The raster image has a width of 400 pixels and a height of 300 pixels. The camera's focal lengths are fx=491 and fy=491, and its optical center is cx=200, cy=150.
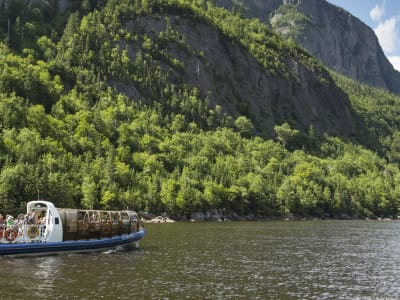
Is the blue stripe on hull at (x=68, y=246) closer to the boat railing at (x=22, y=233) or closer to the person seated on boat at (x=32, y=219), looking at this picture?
the boat railing at (x=22, y=233)

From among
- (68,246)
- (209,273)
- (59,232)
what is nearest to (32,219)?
(59,232)

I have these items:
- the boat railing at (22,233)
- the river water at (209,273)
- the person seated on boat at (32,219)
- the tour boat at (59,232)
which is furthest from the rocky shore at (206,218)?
the boat railing at (22,233)

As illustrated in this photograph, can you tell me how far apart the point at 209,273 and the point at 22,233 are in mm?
25258

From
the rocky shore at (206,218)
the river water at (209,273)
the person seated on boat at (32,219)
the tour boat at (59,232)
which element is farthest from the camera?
the rocky shore at (206,218)

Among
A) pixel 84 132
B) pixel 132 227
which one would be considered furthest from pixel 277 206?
pixel 132 227

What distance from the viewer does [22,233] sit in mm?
61562

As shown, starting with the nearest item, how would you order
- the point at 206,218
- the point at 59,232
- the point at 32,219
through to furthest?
the point at 32,219
the point at 59,232
the point at 206,218

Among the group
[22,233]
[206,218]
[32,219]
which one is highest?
[206,218]

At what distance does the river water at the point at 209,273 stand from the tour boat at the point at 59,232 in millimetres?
1615

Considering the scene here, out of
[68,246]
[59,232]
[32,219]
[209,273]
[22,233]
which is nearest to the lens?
[209,273]

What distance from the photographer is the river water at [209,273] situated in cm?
4191

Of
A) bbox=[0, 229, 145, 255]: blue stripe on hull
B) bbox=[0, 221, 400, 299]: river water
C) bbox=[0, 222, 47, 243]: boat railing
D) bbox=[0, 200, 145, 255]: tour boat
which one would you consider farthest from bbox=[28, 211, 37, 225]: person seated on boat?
bbox=[0, 221, 400, 299]: river water

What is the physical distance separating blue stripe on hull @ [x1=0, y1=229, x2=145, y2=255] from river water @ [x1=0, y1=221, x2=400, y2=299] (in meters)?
1.27

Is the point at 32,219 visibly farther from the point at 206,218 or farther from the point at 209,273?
the point at 206,218
